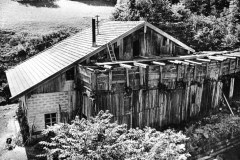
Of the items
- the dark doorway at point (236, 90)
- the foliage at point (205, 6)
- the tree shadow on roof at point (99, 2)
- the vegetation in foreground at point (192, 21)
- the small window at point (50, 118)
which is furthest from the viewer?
the tree shadow on roof at point (99, 2)

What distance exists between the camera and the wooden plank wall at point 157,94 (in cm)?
1241

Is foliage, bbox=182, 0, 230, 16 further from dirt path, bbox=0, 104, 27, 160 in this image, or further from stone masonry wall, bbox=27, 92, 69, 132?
dirt path, bbox=0, 104, 27, 160

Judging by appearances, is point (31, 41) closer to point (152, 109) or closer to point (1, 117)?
point (1, 117)

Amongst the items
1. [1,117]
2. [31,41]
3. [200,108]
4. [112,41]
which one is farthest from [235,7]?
[1,117]

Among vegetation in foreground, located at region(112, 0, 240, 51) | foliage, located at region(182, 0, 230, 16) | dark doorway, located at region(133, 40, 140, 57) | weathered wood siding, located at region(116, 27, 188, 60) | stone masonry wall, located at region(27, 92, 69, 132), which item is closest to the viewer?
stone masonry wall, located at region(27, 92, 69, 132)

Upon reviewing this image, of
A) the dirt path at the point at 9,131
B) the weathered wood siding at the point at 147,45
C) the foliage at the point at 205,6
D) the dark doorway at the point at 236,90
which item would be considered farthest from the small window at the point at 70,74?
the foliage at the point at 205,6

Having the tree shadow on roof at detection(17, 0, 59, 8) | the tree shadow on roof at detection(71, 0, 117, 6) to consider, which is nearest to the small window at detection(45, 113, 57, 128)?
the tree shadow on roof at detection(17, 0, 59, 8)

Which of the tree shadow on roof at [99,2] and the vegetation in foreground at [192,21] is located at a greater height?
the tree shadow on roof at [99,2]

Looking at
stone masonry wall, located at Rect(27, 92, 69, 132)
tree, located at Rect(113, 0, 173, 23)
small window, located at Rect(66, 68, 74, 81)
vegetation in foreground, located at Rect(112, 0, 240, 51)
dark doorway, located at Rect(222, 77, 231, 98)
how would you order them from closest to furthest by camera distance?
stone masonry wall, located at Rect(27, 92, 69, 132) < small window, located at Rect(66, 68, 74, 81) < dark doorway, located at Rect(222, 77, 231, 98) < tree, located at Rect(113, 0, 173, 23) < vegetation in foreground, located at Rect(112, 0, 240, 51)

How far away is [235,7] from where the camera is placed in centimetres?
2817

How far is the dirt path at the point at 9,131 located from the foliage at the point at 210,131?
9.42m

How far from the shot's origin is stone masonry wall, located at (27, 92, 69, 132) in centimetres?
1332

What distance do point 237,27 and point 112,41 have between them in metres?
19.0

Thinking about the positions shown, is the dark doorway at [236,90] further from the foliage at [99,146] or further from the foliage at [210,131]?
the foliage at [99,146]
